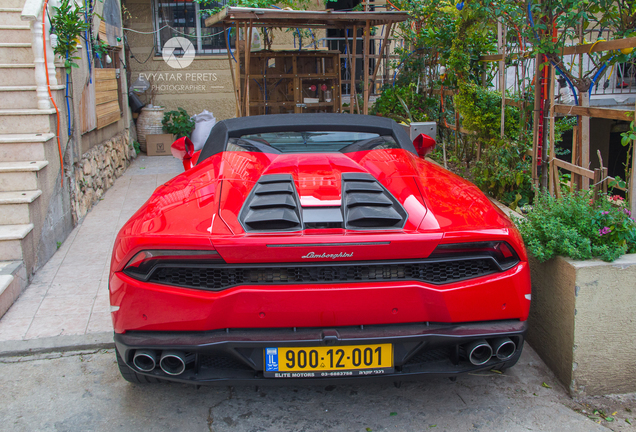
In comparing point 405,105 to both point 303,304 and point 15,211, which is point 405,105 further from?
point 303,304

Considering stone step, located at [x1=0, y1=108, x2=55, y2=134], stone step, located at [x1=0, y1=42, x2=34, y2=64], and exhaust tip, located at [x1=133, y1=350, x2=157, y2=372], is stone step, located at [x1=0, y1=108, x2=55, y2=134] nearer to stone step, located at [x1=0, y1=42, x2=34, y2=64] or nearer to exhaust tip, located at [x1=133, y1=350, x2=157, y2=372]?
stone step, located at [x1=0, y1=42, x2=34, y2=64]

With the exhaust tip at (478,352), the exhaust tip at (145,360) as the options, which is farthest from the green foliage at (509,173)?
the exhaust tip at (145,360)

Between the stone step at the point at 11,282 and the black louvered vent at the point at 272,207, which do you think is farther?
the stone step at the point at 11,282

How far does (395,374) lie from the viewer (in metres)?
2.29

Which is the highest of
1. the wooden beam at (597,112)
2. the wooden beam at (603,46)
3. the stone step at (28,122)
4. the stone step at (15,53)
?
the stone step at (15,53)

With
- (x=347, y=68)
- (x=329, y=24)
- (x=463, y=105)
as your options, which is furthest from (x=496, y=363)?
(x=347, y=68)

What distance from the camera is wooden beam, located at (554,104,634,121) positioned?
3.54m

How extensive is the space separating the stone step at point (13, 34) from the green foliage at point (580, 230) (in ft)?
19.2

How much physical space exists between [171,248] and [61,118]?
161 inches

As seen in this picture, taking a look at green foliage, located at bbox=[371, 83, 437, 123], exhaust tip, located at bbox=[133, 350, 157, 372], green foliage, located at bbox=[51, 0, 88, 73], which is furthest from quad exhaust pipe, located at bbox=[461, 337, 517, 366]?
green foliage, located at bbox=[371, 83, 437, 123]

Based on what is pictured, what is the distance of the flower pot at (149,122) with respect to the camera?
1047 cm

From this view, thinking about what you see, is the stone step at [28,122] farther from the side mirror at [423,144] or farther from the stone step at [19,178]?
the side mirror at [423,144]

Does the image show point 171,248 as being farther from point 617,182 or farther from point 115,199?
point 115,199

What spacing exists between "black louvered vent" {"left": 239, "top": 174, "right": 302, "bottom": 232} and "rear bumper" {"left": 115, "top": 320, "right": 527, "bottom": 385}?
44cm
